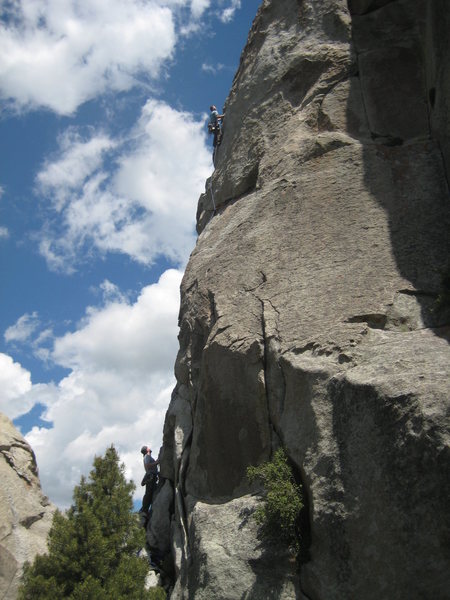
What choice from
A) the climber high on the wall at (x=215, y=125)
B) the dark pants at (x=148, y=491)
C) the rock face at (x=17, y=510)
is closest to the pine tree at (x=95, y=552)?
the rock face at (x=17, y=510)

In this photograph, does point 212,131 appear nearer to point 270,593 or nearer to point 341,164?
point 341,164

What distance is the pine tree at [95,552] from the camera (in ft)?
Answer: 33.3

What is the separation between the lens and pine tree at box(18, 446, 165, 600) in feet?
33.3

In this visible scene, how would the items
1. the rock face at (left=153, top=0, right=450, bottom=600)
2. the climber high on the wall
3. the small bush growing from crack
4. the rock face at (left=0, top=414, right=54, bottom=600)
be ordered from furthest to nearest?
1. the climber high on the wall
2. the rock face at (left=0, top=414, right=54, bottom=600)
3. the small bush growing from crack
4. the rock face at (left=153, top=0, right=450, bottom=600)

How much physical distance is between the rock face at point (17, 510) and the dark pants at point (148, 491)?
8.67 ft

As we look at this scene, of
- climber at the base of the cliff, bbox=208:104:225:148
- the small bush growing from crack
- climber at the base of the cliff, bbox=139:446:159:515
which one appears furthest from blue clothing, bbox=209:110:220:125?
the small bush growing from crack

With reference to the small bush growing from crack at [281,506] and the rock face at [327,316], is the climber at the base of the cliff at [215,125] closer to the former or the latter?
the rock face at [327,316]

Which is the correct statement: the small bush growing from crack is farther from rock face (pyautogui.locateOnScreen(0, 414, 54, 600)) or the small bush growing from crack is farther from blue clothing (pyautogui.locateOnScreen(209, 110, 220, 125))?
blue clothing (pyautogui.locateOnScreen(209, 110, 220, 125))

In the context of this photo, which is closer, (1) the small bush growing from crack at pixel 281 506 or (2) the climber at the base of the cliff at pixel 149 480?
Answer: (1) the small bush growing from crack at pixel 281 506

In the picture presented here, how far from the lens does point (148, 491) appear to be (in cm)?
1592

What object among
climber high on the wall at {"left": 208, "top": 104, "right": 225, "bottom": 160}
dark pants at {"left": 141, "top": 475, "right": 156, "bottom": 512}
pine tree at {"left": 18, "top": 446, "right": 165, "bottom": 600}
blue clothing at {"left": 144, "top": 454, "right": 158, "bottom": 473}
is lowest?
pine tree at {"left": 18, "top": 446, "right": 165, "bottom": 600}

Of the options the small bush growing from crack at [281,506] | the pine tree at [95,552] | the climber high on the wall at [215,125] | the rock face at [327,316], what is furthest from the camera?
the climber high on the wall at [215,125]

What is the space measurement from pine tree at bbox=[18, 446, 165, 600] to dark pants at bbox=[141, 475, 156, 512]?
166 inches

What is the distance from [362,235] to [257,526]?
18.3ft
